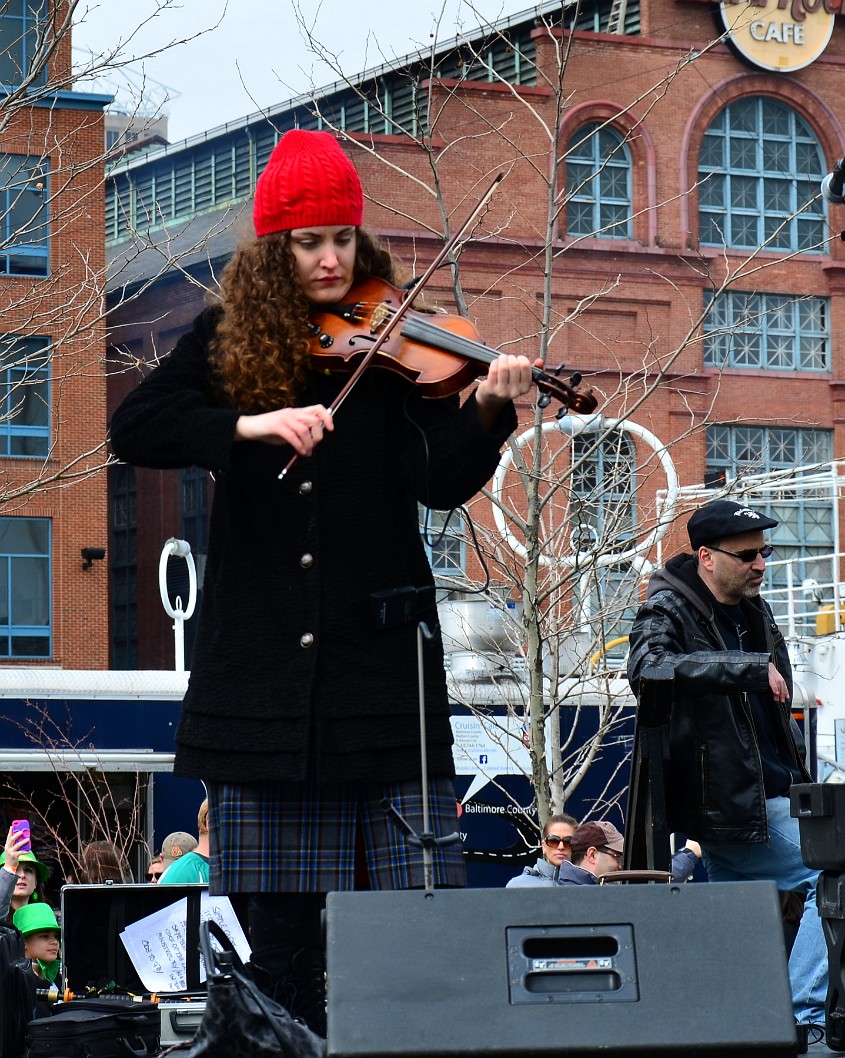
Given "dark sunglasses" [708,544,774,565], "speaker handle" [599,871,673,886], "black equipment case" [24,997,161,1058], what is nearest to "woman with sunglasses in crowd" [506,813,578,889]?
"black equipment case" [24,997,161,1058]

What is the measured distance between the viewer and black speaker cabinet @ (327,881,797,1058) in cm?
299

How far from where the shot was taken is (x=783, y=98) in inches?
1380

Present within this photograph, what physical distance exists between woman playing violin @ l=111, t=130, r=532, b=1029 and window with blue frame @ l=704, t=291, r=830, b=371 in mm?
30199

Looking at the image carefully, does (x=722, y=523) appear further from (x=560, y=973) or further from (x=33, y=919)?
(x=33, y=919)

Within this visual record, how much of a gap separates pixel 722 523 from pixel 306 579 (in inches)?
109

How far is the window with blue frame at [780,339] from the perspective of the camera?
3384 cm

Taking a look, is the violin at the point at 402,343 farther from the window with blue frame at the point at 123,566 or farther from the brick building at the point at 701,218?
the window with blue frame at the point at 123,566

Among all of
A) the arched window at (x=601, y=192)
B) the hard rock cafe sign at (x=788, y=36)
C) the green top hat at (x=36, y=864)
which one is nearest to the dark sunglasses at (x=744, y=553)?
the green top hat at (x=36, y=864)

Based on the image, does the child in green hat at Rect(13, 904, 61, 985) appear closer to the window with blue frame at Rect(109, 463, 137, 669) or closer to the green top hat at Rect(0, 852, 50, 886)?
the green top hat at Rect(0, 852, 50, 886)

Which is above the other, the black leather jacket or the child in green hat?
the black leather jacket

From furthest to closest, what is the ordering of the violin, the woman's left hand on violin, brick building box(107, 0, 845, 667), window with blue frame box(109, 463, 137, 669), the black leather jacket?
1. window with blue frame box(109, 463, 137, 669)
2. brick building box(107, 0, 845, 667)
3. the black leather jacket
4. the violin
5. the woman's left hand on violin

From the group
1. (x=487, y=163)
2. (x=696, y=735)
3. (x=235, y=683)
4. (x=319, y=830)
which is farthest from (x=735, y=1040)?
(x=487, y=163)

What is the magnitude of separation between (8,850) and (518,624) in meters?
8.35

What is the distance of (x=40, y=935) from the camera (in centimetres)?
861
